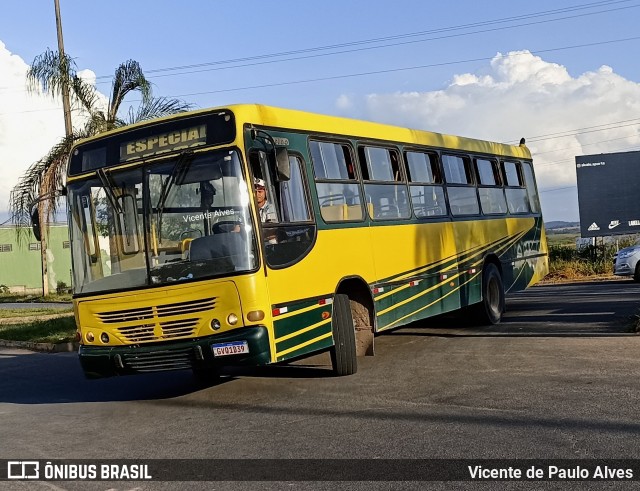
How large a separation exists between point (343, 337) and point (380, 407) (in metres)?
1.80

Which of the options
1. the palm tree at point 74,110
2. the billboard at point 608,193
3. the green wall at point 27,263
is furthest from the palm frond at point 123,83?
the green wall at point 27,263

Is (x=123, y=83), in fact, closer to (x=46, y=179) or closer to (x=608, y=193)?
(x=46, y=179)

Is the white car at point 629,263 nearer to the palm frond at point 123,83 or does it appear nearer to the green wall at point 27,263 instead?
the palm frond at point 123,83

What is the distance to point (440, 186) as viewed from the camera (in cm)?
1343

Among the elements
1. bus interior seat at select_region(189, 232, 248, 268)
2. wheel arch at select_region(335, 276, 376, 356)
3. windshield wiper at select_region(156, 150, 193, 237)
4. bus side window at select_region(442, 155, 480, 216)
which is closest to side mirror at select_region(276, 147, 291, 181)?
bus interior seat at select_region(189, 232, 248, 268)

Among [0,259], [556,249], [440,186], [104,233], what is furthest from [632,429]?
[0,259]

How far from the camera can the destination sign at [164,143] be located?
8938mm

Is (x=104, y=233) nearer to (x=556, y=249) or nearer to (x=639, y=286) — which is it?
(x=639, y=286)

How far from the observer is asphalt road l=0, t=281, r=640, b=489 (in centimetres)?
662

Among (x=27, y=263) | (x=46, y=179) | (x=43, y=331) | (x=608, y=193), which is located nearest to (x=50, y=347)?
(x=43, y=331)

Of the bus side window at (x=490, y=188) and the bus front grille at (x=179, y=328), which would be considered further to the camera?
the bus side window at (x=490, y=188)

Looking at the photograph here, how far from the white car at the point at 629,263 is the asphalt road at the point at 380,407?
470 inches

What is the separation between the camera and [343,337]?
9.97 m

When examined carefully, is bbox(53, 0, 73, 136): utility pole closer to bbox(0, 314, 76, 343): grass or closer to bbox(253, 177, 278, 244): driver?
bbox(0, 314, 76, 343): grass
